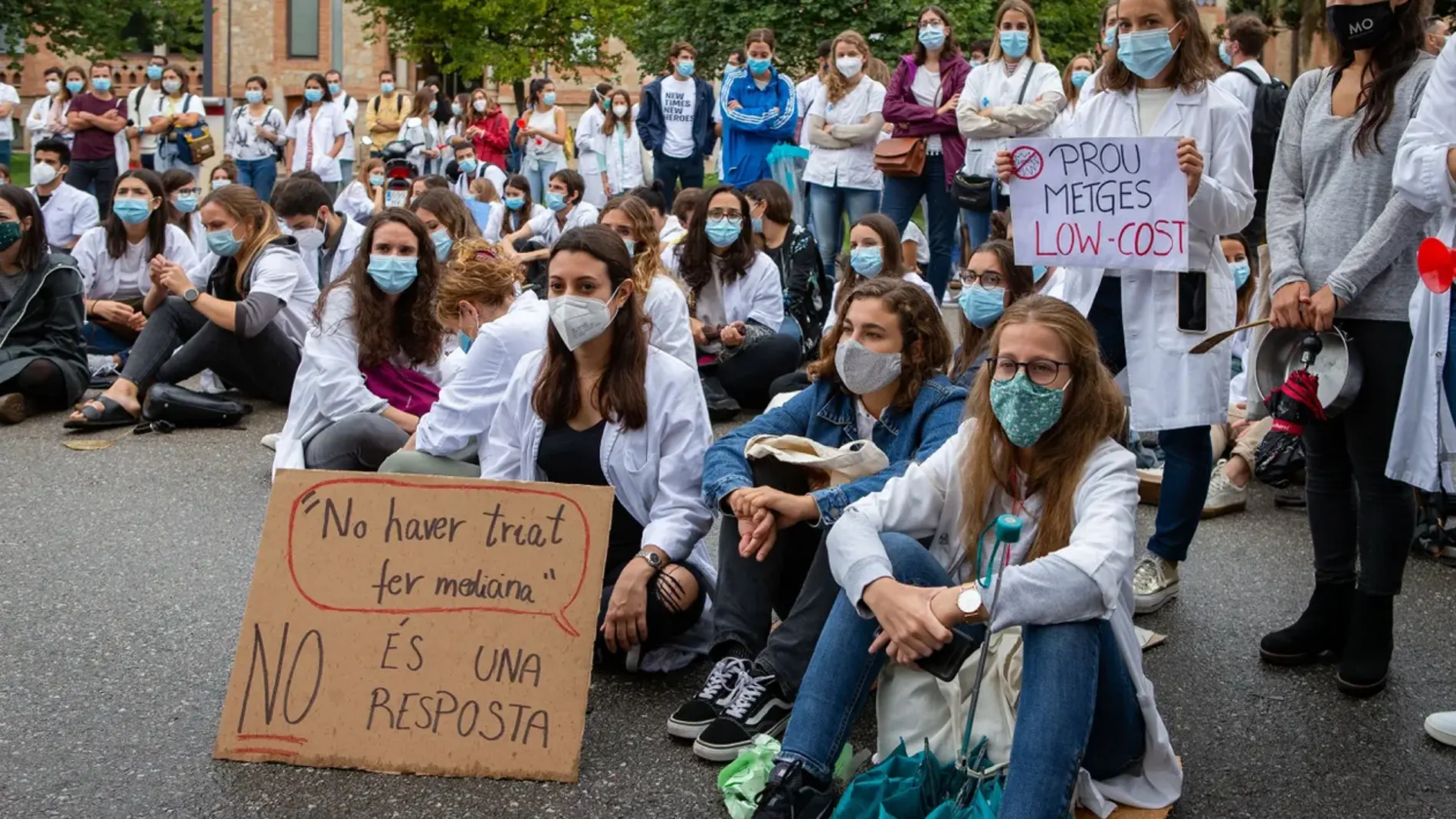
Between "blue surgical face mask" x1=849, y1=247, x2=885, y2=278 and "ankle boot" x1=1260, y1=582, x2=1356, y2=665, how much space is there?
148 inches

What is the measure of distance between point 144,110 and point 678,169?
764 cm

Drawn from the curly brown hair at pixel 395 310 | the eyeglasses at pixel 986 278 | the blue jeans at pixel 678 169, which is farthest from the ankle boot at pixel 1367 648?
the blue jeans at pixel 678 169

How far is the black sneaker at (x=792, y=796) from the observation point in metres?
3.57

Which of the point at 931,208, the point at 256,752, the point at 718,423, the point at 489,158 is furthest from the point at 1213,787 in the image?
the point at 489,158

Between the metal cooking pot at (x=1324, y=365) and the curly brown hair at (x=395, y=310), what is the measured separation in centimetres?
361

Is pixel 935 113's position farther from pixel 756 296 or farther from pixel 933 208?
pixel 756 296

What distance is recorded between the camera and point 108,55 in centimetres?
4859

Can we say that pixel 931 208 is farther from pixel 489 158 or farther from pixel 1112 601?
pixel 489 158

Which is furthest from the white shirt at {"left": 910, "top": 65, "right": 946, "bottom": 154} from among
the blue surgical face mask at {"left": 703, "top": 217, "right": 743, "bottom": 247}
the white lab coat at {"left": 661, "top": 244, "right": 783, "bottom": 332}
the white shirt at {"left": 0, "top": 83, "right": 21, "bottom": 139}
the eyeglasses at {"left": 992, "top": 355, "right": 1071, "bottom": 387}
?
the white shirt at {"left": 0, "top": 83, "right": 21, "bottom": 139}

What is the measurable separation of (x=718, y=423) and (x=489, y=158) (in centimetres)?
1259

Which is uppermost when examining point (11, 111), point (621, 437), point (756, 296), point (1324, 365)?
point (11, 111)

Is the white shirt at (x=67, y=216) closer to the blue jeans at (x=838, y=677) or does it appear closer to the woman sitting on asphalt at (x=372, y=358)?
the woman sitting on asphalt at (x=372, y=358)

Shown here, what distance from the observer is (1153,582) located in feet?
17.7

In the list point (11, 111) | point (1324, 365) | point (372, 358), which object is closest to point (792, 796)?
point (1324, 365)
